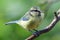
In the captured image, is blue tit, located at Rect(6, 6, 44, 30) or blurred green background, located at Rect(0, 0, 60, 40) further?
blurred green background, located at Rect(0, 0, 60, 40)

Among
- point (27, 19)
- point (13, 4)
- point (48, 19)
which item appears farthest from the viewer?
point (13, 4)

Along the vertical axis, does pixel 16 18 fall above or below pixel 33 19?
above

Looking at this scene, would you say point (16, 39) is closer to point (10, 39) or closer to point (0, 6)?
point (10, 39)

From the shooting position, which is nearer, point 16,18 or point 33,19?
point 33,19

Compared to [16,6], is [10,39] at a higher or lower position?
lower

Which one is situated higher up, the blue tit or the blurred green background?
the blurred green background

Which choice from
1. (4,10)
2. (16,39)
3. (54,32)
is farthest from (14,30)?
(54,32)

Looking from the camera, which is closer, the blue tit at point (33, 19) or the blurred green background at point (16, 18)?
the blue tit at point (33, 19)

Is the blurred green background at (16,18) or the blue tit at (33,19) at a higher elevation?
the blurred green background at (16,18)

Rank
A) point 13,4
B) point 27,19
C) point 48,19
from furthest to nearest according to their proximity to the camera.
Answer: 1. point 13,4
2. point 48,19
3. point 27,19

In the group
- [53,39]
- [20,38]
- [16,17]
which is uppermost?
[16,17]

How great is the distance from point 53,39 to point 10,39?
1.04ft

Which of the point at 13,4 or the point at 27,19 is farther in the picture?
the point at 13,4

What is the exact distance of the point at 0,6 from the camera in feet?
5.86
